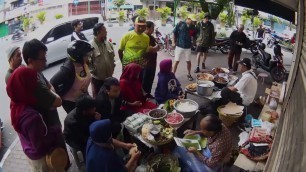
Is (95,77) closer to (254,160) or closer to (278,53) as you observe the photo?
(254,160)

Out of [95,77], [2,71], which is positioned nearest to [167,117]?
[95,77]

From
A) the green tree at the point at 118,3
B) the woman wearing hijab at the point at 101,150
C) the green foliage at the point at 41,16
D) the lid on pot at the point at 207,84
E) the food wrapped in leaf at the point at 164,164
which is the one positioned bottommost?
the food wrapped in leaf at the point at 164,164

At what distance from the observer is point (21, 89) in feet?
9.59

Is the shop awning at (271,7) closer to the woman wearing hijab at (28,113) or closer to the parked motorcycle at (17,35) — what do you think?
the woman wearing hijab at (28,113)

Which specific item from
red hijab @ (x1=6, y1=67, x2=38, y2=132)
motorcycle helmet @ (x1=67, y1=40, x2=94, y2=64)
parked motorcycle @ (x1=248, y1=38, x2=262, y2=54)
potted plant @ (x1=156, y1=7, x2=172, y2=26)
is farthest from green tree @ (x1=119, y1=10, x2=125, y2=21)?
red hijab @ (x1=6, y1=67, x2=38, y2=132)

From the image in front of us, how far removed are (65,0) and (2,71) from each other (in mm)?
7016

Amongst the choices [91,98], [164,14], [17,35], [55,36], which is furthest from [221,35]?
[91,98]

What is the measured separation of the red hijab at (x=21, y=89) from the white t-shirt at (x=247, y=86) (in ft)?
12.3

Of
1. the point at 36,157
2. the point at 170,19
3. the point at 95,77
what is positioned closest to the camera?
the point at 36,157

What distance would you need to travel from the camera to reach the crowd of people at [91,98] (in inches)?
115

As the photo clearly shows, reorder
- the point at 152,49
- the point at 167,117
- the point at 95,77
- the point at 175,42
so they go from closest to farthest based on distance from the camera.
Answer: the point at 167,117
the point at 95,77
the point at 152,49
the point at 175,42

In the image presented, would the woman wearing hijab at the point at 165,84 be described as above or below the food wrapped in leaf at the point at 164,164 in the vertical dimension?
above

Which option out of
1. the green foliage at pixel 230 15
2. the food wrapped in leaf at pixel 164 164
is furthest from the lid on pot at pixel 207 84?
the green foliage at pixel 230 15

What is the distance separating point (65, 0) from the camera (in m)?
14.3
